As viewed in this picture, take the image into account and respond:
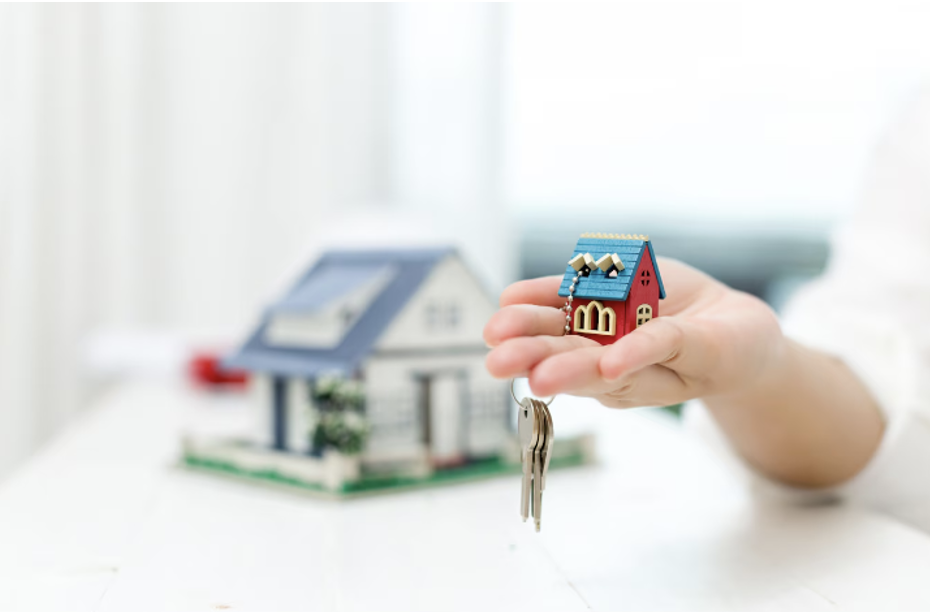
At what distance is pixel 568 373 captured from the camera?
44 centimetres

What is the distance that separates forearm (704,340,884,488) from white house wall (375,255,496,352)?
28 centimetres

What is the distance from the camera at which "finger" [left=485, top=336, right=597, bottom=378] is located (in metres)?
0.45

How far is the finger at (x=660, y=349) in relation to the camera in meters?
0.45

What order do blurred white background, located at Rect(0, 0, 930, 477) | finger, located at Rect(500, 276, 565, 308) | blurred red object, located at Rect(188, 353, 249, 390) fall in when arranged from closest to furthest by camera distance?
finger, located at Rect(500, 276, 565, 308) → blurred red object, located at Rect(188, 353, 249, 390) → blurred white background, located at Rect(0, 0, 930, 477)

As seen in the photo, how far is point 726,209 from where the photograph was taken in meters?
1.81

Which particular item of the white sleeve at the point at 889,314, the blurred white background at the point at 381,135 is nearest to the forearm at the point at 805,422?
the white sleeve at the point at 889,314

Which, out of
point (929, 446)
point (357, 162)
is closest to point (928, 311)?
point (929, 446)

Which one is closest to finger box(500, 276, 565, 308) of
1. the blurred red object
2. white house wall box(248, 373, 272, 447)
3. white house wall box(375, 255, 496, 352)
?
white house wall box(375, 255, 496, 352)

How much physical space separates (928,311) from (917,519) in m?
0.22

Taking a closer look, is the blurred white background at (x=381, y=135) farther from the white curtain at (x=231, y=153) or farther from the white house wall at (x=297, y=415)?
the white house wall at (x=297, y=415)

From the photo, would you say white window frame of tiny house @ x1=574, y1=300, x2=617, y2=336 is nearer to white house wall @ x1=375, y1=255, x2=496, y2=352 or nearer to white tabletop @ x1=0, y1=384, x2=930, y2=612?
white tabletop @ x1=0, y1=384, x2=930, y2=612

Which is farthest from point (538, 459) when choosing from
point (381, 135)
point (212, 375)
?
point (381, 135)

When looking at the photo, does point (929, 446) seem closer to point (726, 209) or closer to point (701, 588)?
point (701, 588)

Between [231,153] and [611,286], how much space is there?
135 centimetres
